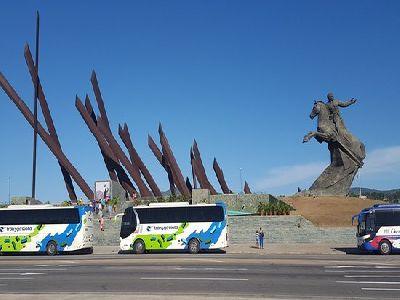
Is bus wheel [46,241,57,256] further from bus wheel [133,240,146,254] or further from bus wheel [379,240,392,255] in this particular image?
bus wheel [379,240,392,255]

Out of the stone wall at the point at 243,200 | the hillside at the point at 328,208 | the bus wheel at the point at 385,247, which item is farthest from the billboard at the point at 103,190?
the bus wheel at the point at 385,247

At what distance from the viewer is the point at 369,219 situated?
89.7 ft

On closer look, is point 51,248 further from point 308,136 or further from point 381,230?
→ point 308,136

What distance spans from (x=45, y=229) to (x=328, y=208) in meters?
24.4

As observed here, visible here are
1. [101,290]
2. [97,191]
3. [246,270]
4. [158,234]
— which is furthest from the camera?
[97,191]

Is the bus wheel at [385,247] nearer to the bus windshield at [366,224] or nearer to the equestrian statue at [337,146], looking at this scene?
the bus windshield at [366,224]

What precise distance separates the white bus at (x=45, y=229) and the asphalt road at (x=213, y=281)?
9.18m

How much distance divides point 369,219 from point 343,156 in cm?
2435

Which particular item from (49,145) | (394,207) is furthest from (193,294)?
(49,145)

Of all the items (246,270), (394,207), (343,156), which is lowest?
(246,270)

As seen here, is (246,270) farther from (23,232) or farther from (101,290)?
(23,232)

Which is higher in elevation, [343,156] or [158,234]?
[343,156]

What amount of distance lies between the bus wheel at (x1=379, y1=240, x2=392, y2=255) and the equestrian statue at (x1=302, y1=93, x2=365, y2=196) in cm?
2456

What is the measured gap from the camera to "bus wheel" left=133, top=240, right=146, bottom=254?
29.0m
